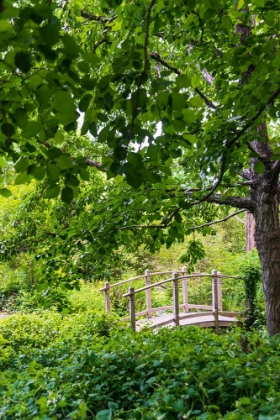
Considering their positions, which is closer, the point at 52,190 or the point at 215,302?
A: the point at 52,190

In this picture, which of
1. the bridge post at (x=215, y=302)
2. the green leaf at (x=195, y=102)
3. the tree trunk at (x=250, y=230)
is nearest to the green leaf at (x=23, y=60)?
the green leaf at (x=195, y=102)

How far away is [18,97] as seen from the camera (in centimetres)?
107

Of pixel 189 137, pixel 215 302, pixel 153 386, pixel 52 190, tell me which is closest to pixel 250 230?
pixel 215 302

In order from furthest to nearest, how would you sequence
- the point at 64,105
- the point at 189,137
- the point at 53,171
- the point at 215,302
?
the point at 215,302, the point at 189,137, the point at 53,171, the point at 64,105

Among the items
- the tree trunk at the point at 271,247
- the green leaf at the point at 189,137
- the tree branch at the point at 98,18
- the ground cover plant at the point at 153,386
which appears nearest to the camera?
the green leaf at the point at 189,137

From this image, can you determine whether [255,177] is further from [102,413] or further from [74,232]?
[102,413]

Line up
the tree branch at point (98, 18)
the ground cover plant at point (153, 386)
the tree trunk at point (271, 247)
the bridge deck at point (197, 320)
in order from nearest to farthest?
1. the ground cover plant at point (153, 386)
2. the tree branch at point (98, 18)
3. the tree trunk at point (271, 247)
4. the bridge deck at point (197, 320)

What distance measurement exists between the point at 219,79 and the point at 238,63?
1.91 ft

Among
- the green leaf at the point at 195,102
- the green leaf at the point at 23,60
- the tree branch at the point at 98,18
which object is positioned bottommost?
the green leaf at the point at 23,60

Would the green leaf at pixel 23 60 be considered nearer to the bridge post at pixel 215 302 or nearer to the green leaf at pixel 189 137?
the green leaf at pixel 189 137

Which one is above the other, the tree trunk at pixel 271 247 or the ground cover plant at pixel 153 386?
the tree trunk at pixel 271 247

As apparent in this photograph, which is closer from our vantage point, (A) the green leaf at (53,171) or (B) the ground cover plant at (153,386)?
(A) the green leaf at (53,171)

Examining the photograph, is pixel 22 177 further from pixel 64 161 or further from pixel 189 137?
pixel 189 137

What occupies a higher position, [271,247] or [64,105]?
[64,105]
